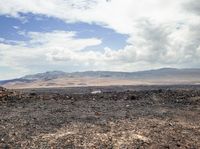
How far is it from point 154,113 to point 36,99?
13487 millimetres

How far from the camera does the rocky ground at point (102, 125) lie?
1633cm

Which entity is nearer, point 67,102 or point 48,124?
point 48,124

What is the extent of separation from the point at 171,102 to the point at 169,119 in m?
8.27

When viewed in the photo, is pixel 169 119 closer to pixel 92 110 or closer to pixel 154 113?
pixel 154 113

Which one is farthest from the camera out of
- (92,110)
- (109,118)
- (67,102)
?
(67,102)

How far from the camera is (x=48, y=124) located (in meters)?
20.3

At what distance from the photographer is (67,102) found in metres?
30.4

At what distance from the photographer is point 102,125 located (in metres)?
19.6

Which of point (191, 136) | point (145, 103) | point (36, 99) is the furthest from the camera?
point (36, 99)

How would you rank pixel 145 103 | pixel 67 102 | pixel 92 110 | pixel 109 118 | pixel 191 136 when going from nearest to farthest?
pixel 191 136, pixel 109 118, pixel 92 110, pixel 145 103, pixel 67 102

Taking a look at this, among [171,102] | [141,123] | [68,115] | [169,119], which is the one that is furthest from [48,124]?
[171,102]

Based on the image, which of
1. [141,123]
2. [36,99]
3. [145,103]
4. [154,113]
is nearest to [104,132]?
[141,123]

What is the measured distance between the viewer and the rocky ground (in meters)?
16.3

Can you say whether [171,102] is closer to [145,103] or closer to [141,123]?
[145,103]
